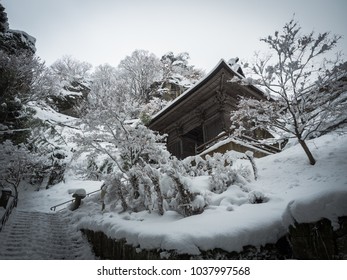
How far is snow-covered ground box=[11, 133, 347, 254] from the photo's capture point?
363 centimetres

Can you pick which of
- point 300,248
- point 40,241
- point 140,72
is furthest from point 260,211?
point 140,72

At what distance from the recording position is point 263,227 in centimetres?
391

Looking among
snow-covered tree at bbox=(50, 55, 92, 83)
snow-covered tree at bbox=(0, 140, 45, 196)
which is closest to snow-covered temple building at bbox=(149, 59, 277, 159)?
snow-covered tree at bbox=(0, 140, 45, 196)

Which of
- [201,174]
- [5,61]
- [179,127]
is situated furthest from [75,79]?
[201,174]

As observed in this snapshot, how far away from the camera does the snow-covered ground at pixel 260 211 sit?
11.9 ft

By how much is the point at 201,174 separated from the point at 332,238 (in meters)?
5.95

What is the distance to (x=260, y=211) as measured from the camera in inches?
178

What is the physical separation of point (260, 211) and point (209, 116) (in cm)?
979

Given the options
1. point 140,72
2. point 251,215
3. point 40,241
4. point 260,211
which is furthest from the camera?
point 140,72

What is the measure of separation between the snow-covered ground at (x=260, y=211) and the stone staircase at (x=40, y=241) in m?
0.69

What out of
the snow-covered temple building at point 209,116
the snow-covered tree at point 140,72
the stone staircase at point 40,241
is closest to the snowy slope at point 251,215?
the stone staircase at point 40,241

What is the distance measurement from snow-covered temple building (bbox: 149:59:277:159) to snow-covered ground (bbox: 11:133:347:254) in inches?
101

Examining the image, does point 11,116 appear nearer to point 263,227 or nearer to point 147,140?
point 147,140

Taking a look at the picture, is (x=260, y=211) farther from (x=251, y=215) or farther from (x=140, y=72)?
(x=140, y=72)
